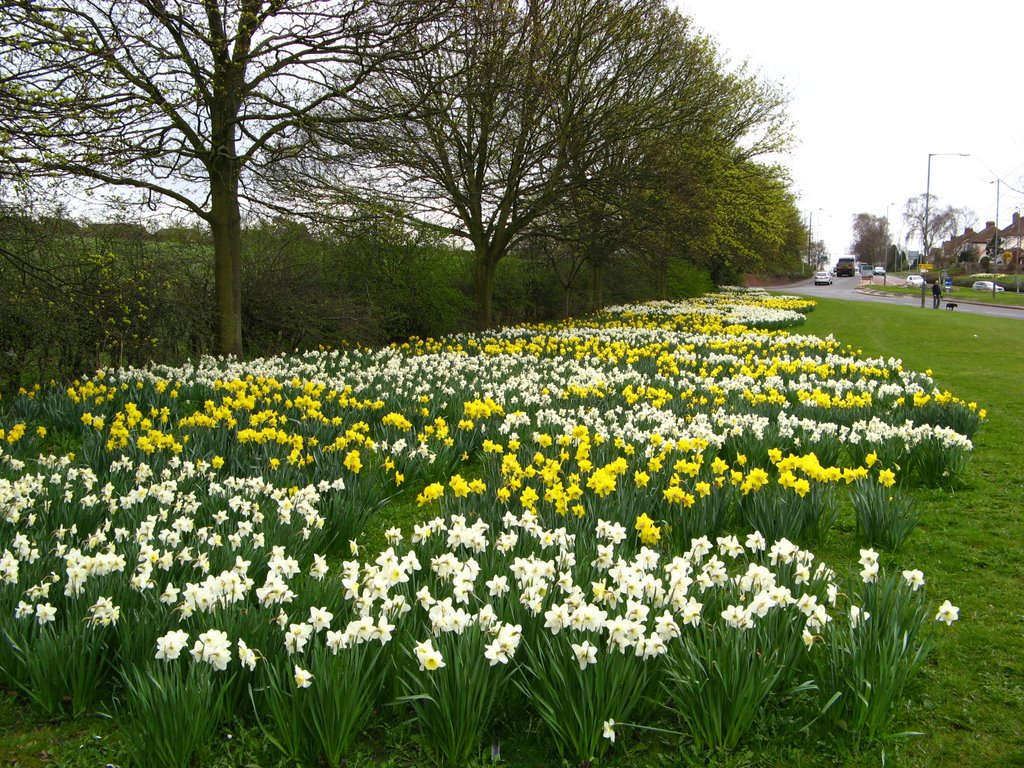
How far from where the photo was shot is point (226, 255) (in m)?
10.6

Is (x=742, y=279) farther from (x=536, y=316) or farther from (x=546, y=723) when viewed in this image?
(x=546, y=723)

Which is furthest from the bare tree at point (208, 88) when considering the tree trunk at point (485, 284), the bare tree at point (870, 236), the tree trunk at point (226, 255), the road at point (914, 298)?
the bare tree at point (870, 236)

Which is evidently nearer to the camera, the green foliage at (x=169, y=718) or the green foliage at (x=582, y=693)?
the green foliage at (x=169, y=718)

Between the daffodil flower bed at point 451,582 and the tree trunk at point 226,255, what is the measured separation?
4292mm

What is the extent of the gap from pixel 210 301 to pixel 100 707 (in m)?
9.44

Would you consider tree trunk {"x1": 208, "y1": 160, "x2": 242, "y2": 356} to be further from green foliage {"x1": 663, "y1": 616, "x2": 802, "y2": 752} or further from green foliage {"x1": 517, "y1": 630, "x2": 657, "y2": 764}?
green foliage {"x1": 663, "y1": 616, "x2": 802, "y2": 752}

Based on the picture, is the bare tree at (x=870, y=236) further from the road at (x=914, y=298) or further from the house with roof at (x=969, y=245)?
the road at (x=914, y=298)

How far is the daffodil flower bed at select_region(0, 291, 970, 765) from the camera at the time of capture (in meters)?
2.48

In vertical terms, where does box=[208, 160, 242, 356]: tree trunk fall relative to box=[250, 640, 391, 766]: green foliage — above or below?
above

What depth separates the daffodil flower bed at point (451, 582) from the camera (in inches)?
97.6

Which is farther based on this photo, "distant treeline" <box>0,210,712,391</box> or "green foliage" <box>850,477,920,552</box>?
"distant treeline" <box>0,210,712,391</box>

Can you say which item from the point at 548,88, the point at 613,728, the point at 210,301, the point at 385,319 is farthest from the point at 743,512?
the point at 385,319

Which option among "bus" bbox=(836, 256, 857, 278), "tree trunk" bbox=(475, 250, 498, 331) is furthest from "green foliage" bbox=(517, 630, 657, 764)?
"bus" bbox=(836, 256, 857, 278)

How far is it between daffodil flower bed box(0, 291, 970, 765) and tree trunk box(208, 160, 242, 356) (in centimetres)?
429
